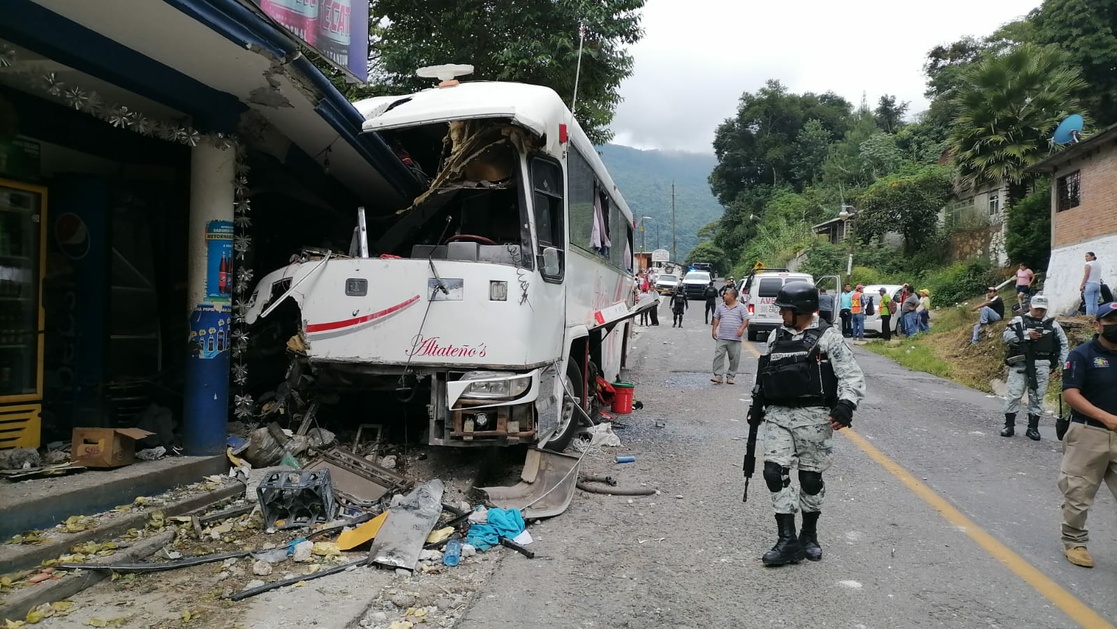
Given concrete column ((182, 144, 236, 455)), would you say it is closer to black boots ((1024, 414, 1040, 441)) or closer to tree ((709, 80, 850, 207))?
black boots ((1024, 414, 1040, 441))

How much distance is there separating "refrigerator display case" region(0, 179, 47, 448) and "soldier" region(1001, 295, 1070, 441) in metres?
9.95

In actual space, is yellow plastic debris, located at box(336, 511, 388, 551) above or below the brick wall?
below

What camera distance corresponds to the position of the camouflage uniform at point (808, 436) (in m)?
4.58

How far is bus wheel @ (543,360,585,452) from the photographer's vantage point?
251 inches

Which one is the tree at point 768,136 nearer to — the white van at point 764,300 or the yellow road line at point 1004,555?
the white van at point 764,300

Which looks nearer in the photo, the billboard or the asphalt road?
the asphalt road

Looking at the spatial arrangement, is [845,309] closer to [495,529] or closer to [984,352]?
[984,352]

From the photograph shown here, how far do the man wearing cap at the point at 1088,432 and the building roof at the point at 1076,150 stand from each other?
15.3 meters

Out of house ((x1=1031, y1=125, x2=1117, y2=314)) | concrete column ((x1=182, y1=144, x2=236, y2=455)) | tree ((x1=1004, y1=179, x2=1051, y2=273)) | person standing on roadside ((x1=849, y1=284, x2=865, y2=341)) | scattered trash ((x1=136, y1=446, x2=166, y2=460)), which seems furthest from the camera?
person standing on roadside ((x1=849, y1=284, x2=865, y2=341))

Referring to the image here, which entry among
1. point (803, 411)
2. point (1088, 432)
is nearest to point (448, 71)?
point (803, 411)

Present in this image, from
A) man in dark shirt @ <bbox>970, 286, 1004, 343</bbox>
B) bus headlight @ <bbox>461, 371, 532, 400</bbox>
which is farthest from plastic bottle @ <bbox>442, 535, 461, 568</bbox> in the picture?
man in dark shirt @ <bbox>970, 286, 1004, 343</bbox>

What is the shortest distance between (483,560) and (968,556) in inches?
120

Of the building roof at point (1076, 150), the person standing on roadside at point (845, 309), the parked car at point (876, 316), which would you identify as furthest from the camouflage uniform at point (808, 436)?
the parked car at point (876, 316)

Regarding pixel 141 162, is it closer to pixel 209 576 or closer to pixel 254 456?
pixel 254 456
